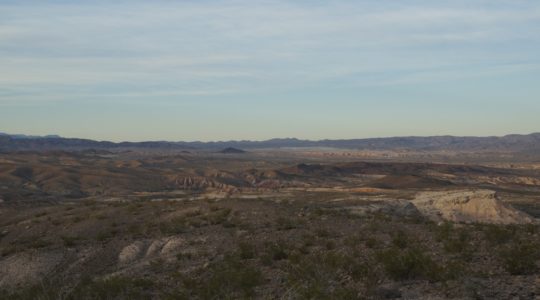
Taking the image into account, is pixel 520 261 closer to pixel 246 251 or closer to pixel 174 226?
pixel 246 251

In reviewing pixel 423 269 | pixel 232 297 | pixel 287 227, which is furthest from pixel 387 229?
pixel 232 297

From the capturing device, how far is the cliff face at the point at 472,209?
3747 cm

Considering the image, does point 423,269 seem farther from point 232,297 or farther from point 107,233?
point 107,233

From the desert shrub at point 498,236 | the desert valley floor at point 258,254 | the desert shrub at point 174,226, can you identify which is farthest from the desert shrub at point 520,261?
the desert shrub at point 174,226

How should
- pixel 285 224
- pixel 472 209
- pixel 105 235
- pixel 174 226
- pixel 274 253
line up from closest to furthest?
1. pixel 274 253
2. pixel 285 224
3. pixel 105 235
4. pixel 174 226
5. pixel 472 209

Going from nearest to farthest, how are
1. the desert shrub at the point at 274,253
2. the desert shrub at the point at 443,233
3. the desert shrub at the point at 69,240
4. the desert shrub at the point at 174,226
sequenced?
the desert shrub at the point at 274,253 → the desert shrub at the point at 443,233 → the desert shrub at the point at 69,240 → the desert shrub at the point at 174,226

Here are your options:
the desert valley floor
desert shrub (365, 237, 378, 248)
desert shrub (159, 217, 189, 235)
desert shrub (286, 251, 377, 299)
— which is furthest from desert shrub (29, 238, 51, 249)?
desert shrub (365, 237, 378, 248)

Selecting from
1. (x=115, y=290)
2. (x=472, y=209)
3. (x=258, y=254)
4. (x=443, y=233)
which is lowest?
(x=472, y=209)

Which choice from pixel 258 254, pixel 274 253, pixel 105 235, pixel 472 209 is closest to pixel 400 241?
pixel 274 253

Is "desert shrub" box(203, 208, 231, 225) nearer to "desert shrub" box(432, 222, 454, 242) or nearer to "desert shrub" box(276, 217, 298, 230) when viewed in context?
"desert shrub" box(276, 217, 298, 230)

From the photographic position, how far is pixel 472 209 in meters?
38.8

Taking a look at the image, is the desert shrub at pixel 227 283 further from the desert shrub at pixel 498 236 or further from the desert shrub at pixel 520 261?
the desert shrub at pixel 498 236

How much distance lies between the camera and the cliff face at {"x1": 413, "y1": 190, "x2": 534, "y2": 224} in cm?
3747

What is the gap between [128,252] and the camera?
19.0 metres
